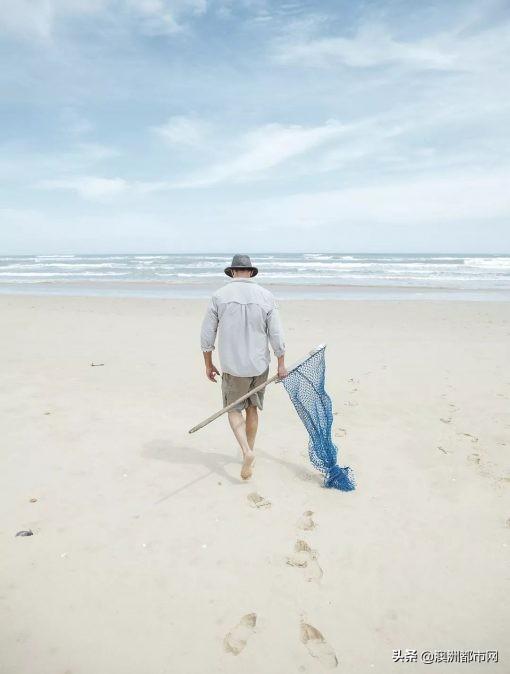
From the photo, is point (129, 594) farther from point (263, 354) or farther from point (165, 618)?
point (263, 354)

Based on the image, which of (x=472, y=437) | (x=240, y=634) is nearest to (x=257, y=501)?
(x=240, y=634)

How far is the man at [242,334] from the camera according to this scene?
11.7 ft

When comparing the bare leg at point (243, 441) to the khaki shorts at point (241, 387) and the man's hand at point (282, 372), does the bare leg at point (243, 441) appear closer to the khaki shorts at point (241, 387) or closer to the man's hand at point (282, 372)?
the khaki shorts at point (241, 387)

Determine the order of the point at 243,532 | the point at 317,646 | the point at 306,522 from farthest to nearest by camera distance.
Answer: 1. the point at 306,522
2. the point at 243,532
3. the point at 317,646

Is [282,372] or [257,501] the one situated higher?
[282,372]

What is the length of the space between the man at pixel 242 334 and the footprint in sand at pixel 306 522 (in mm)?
623

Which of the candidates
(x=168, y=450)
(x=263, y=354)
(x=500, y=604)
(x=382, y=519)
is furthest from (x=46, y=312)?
(x=500, y=604)

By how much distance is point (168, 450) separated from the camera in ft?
14.2

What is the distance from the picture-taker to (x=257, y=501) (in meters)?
3.45

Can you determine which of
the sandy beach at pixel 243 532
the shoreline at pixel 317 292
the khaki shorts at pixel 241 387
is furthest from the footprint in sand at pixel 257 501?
the shoreline at pixel 317 292

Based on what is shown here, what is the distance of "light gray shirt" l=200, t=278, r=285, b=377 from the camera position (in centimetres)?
356

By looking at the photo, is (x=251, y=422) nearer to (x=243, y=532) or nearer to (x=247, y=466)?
(x=247, y=466)

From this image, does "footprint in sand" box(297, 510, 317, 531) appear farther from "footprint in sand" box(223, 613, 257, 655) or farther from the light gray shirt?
the light gray shirt

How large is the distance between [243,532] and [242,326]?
1529mm
